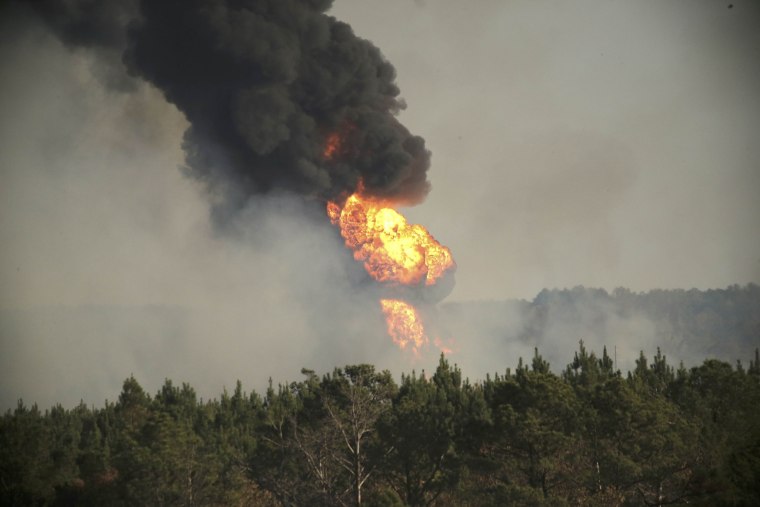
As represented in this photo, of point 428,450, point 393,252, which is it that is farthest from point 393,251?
point 428,450

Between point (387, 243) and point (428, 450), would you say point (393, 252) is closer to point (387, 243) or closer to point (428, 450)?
point (387, 243)

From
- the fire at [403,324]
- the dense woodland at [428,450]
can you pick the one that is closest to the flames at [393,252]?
the fire at [403,324]

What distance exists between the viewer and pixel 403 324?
385ft

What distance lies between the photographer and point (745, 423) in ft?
187

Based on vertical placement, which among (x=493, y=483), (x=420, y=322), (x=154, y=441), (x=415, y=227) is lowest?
(x=493, y=483)

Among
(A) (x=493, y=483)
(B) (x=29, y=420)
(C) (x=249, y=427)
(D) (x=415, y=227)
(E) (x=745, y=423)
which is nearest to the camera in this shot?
(E) (x=745, y=423)

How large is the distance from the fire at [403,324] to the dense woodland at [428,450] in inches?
1559

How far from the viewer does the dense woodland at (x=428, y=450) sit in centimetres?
5681

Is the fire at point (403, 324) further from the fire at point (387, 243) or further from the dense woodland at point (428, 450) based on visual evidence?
the dense woodland at point (428, 450)

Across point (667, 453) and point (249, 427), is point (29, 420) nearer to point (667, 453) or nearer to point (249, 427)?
point (249, 427)

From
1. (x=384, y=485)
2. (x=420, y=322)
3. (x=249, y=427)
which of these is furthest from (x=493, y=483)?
(x=420, y=322)

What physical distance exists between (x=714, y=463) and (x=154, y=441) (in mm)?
38994

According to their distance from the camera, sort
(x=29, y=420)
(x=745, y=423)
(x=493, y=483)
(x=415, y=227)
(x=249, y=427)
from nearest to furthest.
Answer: (x=745, y=423)
(x=493, y=483)
(x=29, y=420)
(x=249, y=427)
(x=415, y=227)

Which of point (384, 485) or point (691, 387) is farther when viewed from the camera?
point (691, 387)
